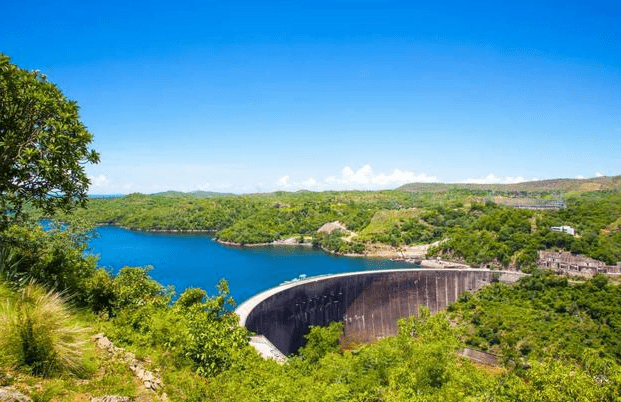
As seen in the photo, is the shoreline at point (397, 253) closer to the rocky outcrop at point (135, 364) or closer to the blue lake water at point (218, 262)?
the blue lake water at point (218, 262)

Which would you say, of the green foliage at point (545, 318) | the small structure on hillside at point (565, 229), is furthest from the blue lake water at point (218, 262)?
the green foliage at point (545, 318)

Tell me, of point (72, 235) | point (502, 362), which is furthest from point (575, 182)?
point (72, 235)

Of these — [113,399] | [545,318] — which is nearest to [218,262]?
[545,318]

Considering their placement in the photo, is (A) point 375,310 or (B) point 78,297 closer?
(B) point 78,297

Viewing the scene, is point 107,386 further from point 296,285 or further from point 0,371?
point 296,285

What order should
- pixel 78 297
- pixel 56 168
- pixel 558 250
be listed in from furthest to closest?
pixel 558 250
pixel 78 297
pixel 56 168

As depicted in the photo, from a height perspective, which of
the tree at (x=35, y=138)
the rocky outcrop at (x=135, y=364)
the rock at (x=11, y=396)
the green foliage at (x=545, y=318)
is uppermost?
the tree at (x=35, y=138)

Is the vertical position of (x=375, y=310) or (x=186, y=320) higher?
(x=186, y=320)
